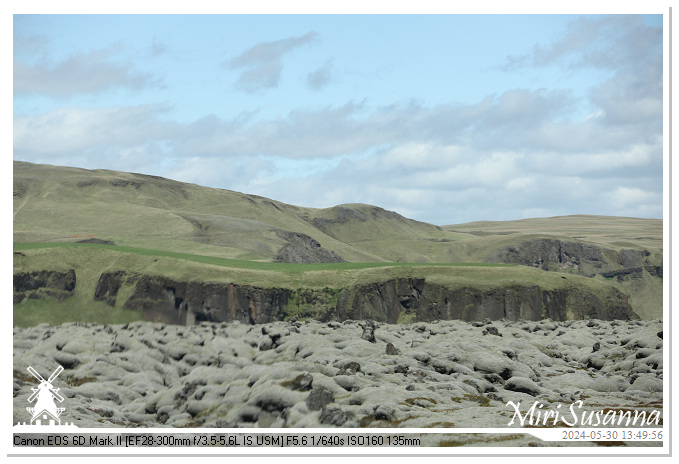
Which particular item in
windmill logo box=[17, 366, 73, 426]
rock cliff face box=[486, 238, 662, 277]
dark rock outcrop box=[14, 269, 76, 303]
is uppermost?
rock cliff face box=[486, 238, 662, 277]

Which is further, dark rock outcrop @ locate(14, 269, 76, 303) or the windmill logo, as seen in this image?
dark rock outcrop @ locate(14, 269, 76, 303)

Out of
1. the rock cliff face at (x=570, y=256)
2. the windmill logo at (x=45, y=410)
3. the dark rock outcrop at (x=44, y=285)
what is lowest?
the windmill logo at (x=45, y=410)

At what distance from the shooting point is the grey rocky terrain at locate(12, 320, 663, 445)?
586 inches

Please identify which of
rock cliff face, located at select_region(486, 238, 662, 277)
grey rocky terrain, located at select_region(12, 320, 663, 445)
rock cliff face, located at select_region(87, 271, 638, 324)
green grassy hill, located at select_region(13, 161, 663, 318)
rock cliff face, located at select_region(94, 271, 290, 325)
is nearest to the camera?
grey rocky terrain, located at select_region(12, 320, 663, 445)

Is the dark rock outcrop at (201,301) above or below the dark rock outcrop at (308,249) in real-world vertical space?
below

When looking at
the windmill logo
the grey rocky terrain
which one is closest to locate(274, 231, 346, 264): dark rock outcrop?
the grey rocky terrain

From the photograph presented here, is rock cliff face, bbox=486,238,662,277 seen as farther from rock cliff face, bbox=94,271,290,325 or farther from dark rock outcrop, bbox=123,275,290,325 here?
rock cliff face, bbox=94,271,290,325

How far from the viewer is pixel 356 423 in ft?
45.2

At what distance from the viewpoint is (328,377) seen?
1692 cm

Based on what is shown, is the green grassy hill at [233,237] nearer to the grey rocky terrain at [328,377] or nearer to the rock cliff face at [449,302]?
the rock cliff face at [449,302]

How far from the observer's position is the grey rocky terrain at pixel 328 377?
14891 millimetres

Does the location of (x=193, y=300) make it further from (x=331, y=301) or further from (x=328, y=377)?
(x=328, y=377)

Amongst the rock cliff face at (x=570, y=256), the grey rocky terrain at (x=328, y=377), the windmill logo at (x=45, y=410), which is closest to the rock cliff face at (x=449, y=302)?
the grey rocky terrain at (x=328, y=377)

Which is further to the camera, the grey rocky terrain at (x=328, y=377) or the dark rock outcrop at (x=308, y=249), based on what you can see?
the dark rock outcrop at (x=308, y=249)
